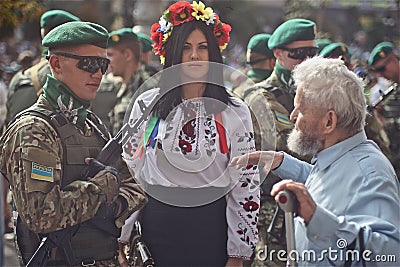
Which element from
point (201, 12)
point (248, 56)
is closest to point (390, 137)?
point (248, 56)

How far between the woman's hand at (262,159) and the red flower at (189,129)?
0.39m

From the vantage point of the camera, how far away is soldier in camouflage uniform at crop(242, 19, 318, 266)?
16.5ft

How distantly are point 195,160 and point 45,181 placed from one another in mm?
846

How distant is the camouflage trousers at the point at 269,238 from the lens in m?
5.06

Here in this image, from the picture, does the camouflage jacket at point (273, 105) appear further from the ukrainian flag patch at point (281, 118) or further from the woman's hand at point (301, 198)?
the woman's hand at point (301, 198)

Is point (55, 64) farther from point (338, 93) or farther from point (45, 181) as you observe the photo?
point (338, 93)

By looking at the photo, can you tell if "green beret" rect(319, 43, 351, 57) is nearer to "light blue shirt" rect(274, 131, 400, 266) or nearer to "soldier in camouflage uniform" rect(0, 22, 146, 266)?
"soldier in camouflage uniform" rect(0, 22, 146, 266)

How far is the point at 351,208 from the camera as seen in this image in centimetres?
300

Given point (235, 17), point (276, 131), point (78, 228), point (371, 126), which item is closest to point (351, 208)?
point (78, 228)

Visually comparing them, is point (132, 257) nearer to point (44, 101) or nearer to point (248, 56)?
point (44, 101)

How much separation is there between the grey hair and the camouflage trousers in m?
1.90

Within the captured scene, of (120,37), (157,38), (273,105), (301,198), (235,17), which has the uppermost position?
(157,38)

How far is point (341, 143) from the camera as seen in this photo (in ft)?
10.4

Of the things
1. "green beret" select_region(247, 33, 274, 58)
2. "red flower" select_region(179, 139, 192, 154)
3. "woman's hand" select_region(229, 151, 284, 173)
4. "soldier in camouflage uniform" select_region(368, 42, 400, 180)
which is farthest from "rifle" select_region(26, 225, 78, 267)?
"soldier in camouflage uniform" select_region(368, 42, 400, 180)
